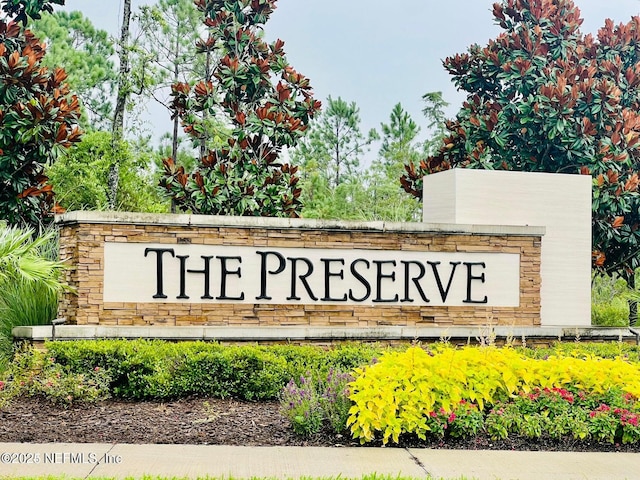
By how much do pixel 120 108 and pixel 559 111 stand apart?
11.5 m

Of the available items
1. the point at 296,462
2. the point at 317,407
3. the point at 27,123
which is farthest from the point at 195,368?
the point at 27,123

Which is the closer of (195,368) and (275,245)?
(195,368)

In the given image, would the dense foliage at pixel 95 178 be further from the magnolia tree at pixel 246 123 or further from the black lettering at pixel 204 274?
the black lettering at pixel 204 274

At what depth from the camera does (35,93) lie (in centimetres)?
1484

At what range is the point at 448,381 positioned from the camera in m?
7.53

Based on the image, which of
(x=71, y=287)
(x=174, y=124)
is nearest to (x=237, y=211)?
(x=71, y=287)

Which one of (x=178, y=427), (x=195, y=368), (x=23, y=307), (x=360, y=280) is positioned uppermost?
(x=360, y=280)

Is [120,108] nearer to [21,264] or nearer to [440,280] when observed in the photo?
[440,280]

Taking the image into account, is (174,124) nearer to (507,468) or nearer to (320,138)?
(320,138)

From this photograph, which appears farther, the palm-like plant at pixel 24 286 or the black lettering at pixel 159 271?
the black lettering at pixel 159 271

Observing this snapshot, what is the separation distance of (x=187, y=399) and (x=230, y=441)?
179 cm

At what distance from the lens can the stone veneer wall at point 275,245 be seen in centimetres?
1060

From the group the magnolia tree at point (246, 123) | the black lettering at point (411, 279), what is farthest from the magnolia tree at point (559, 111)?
the black lettering at point (411, 279)

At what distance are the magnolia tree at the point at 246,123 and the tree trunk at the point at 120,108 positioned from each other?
13.4ft
